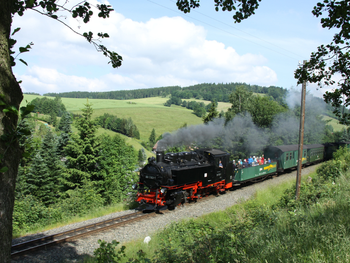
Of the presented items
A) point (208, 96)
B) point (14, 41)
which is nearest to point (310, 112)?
point (14, 41)

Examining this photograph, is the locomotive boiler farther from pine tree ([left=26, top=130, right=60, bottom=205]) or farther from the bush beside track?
pine tree ([left=26, top=130, right=60, bottom=205])

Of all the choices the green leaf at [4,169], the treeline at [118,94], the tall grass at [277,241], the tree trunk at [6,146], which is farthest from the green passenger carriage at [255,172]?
the treeline at [118,94]

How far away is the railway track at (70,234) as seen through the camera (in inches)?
335

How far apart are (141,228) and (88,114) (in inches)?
803

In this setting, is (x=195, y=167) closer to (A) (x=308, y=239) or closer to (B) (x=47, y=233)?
(B) (x=47, y=233)

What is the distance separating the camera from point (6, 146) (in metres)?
2.30

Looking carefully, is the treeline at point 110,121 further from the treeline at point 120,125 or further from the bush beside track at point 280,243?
the bush beside track at point 280,243

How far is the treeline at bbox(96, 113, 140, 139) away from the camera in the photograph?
100688 millimetres

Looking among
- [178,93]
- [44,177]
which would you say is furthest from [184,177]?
[178,93]

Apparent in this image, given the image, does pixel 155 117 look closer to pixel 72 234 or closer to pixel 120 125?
pixel 120 125

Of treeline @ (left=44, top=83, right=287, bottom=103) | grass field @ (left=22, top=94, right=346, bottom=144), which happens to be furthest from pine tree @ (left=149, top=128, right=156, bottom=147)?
treeline @ (left=44, top=83, right=287, bottom=103)

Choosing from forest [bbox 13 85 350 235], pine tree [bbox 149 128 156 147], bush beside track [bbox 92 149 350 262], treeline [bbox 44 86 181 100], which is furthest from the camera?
treeline [bbox 44 86 181 100]

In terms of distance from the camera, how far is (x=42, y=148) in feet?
97.0

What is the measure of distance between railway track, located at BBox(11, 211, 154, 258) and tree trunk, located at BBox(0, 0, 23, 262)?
7205mm
